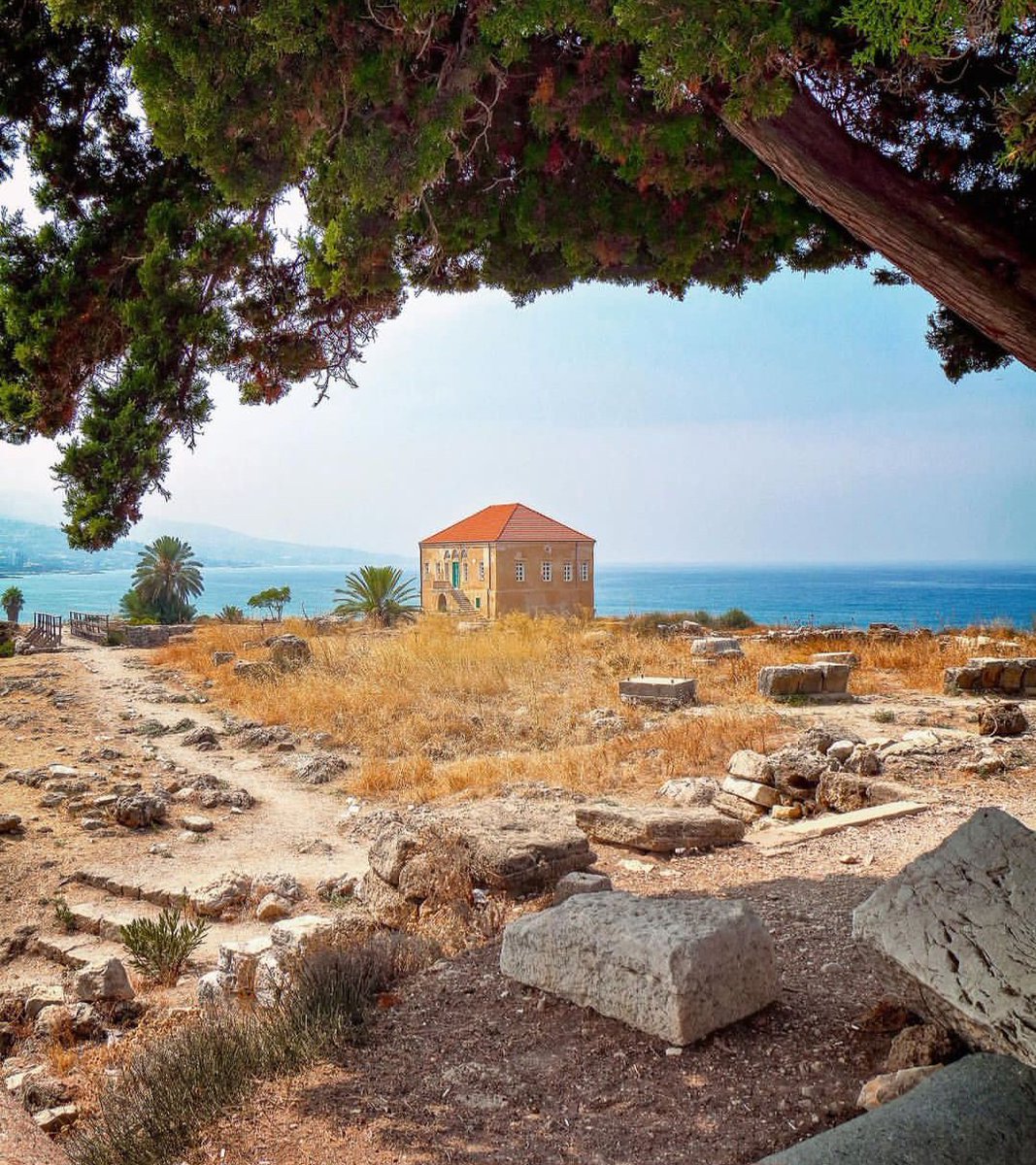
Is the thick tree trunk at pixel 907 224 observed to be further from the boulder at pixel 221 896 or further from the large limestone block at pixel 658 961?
the boulder at pixel 221 896

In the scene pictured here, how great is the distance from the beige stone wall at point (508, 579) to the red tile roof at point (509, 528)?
0.32 meters

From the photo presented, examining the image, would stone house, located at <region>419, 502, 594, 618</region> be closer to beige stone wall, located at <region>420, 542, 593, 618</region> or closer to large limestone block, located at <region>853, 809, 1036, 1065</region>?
beige stone wall, located at <region>420, 542, 593, 618</region>

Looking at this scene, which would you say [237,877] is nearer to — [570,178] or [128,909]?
[128,909]

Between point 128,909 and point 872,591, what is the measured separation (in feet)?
511

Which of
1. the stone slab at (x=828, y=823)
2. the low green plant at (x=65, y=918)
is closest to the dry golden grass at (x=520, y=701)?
the stone slab at (x=828, y=823)

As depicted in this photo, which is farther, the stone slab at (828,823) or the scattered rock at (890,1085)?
the stone slab at (828,823)

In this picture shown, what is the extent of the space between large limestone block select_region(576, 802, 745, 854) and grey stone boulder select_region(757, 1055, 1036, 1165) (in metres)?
4.11

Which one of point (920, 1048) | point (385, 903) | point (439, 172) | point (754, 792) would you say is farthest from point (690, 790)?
point (439, 172)

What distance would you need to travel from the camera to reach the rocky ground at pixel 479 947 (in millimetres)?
3043

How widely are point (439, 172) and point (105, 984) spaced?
16.3 feet

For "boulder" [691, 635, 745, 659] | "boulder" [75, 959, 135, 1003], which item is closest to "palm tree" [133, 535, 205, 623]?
"boulder" [691, 635, 745, 659]

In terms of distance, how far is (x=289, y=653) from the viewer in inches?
663

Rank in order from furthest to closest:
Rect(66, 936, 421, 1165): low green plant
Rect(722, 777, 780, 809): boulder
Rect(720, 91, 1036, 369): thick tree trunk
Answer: Rect(722, 777, 780, 809): boulder < Rect(720, 91, 1036, 369): thick tree trunk < Rect(66, 936, 421, 1165): low green plant

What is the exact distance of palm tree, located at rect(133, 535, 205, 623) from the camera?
40.1 metres
